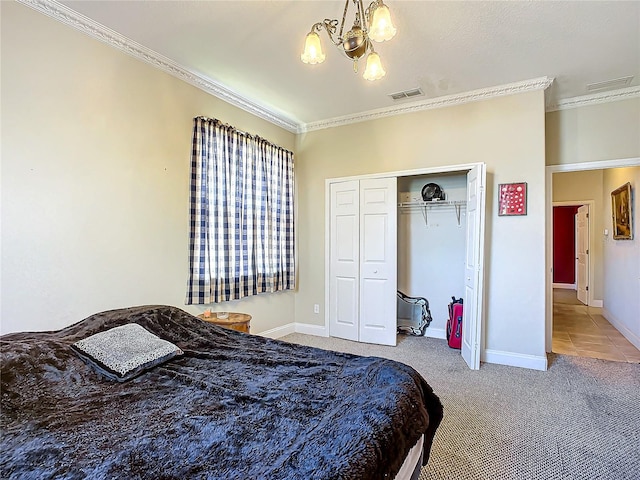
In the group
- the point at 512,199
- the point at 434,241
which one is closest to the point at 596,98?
the point at 512,199

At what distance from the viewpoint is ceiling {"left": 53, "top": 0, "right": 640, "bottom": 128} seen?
2.42 m

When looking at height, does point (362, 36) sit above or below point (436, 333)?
above

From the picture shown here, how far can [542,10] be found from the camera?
2.43m

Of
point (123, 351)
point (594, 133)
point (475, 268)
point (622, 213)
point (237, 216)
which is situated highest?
point (594, 133)

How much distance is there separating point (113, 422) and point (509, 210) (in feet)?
12.2

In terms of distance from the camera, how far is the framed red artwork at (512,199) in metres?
3.55

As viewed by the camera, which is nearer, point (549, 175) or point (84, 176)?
point (84, 176)

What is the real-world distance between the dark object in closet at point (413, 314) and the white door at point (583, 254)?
4.32 meters

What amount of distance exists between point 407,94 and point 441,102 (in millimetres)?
446

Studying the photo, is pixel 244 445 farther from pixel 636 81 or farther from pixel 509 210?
pixel 636 81

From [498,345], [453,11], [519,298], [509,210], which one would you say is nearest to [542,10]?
[453,11]

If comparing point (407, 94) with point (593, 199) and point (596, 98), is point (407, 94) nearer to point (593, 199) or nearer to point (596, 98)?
point (596, 98)

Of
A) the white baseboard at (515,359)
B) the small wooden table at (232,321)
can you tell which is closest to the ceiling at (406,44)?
the small wooden table at (232,321)

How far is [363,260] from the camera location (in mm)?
4414
